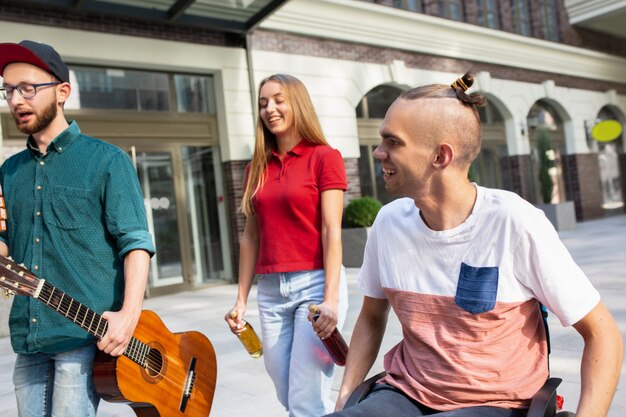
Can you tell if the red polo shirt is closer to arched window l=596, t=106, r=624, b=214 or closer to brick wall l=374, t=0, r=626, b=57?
brick wall l=374, t=0, r=626, b=57

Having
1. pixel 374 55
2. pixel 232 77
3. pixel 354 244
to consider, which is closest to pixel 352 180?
pixel 354 244

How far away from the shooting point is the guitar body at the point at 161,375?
2137 mm

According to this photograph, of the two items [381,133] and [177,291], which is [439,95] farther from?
[177,291]

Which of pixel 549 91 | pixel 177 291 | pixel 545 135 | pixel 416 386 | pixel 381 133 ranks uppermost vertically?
pixel 549 91

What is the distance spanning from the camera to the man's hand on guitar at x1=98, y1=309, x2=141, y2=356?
2.02 meters

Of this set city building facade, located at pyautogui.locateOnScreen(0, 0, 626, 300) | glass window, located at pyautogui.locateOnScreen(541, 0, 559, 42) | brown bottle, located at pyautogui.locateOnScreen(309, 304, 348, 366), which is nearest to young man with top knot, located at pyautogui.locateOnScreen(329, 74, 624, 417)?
brown bottle, located at pyautogui.locateOnScreen(309, 304, 348, 366)

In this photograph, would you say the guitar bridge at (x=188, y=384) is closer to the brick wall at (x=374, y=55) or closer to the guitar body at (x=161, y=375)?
the guitar body at (x=161, y=375)

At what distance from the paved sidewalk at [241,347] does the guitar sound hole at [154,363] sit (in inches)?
62.6

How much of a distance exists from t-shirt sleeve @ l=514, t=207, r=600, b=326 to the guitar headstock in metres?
1.40

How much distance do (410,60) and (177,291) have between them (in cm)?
779

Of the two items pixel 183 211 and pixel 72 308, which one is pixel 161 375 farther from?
pixel 183 211

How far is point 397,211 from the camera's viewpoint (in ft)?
6.08

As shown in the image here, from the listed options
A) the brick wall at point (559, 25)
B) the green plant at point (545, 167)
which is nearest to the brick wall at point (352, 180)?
the brick wall at point (559, 25)

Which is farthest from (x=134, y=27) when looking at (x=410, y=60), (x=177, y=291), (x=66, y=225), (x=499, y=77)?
(x=499, y=77)
